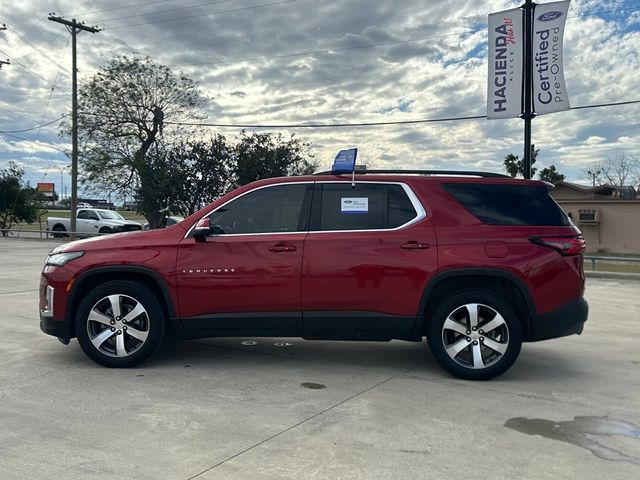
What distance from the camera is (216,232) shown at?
5.04 meters

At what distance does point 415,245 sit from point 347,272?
65cm

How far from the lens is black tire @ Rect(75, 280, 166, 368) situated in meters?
5.04

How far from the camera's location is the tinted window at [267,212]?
5074mm

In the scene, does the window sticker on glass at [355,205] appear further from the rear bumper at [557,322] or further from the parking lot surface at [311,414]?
the rear bumper at [557,322]

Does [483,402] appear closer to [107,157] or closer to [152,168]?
[152,168]

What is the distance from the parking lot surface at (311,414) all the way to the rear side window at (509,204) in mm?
1460

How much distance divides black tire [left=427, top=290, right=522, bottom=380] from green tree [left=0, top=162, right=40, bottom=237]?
33.6 meters

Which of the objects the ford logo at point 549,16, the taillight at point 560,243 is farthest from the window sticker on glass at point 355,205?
the ford logo at point 549,16

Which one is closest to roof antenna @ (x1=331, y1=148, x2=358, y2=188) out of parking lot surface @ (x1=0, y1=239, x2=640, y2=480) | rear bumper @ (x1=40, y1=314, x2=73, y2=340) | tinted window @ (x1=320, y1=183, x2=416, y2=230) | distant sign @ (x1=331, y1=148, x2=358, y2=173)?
distant sign @ (x1=331, y1=148, x2=358, y2=173)

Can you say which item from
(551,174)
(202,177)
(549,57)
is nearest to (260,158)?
(202,177)

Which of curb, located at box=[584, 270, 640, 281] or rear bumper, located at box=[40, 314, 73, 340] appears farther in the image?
curb, located at box=[584, 270, 640, 281]

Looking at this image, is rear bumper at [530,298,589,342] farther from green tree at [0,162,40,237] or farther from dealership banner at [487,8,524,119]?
A: green tree at [0,162,40,237]

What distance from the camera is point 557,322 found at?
15.7ft

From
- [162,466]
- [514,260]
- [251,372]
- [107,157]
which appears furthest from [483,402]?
[107,157]
